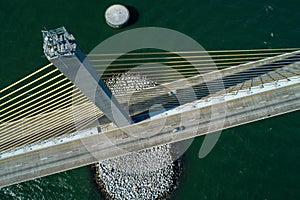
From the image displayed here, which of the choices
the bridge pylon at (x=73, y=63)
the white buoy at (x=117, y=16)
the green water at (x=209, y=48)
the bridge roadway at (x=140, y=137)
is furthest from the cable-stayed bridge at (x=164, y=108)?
the bridge pylon at (x=73, y=63)

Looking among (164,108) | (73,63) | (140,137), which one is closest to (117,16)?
(164,108)

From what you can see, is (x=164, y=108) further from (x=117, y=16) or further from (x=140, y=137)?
(x=117, y=16)

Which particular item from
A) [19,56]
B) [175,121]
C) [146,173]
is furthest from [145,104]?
[19,56]

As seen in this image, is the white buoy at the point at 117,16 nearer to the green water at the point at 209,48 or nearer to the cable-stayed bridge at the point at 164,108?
the green water at the point at 209,48

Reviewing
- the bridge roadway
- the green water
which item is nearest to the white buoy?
the green water

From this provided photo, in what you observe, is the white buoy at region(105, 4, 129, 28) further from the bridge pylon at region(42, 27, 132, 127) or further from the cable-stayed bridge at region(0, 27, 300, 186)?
the bridge pylon at region(42, 27, 132, 127)

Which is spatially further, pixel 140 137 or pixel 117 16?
pixel 117 16
